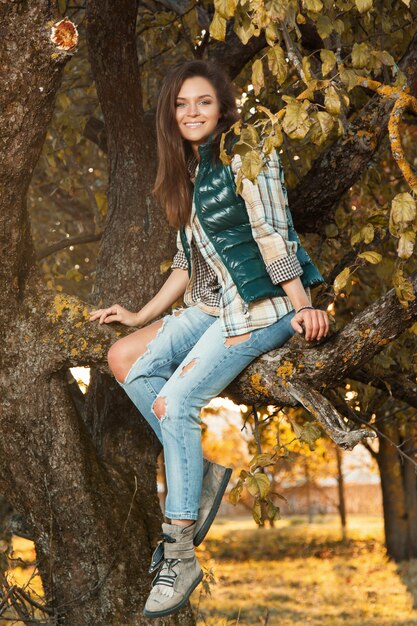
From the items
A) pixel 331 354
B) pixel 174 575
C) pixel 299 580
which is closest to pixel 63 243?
pixel 331 354

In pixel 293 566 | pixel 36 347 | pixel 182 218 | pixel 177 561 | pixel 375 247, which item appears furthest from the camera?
pixel 293 566

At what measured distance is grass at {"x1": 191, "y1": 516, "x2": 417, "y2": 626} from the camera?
9.32 meters

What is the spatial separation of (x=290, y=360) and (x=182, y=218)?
2.83 feet

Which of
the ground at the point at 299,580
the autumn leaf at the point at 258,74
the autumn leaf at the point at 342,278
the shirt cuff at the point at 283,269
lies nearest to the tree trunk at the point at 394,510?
the ground at the point at 299,580

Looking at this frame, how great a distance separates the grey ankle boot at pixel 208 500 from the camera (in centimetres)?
347

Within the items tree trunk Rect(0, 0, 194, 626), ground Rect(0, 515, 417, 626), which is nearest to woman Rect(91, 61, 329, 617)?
tree trunk Rect(0, 0, 194, 626)

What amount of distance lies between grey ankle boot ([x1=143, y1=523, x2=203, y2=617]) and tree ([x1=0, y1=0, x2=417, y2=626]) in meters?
0.67

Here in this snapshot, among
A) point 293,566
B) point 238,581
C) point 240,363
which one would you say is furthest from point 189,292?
point 293,566

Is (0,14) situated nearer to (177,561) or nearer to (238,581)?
(177,561)

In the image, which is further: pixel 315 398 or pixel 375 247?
pixel 375 247

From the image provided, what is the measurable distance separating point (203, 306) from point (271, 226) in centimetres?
57

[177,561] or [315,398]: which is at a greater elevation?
[315,398]

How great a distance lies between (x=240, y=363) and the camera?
348 cm

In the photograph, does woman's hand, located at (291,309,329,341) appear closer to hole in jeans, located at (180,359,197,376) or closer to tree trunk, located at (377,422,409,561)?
hole in jeans, located at (180,359,197,376)
